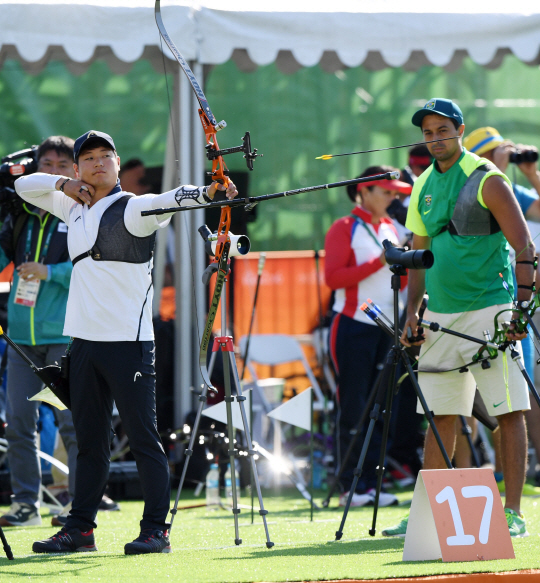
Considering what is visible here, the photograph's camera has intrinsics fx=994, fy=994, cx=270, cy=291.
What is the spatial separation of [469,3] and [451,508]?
13.8 feet

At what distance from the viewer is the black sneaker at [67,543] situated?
3.88m

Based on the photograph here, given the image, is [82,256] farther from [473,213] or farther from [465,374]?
[465,374]

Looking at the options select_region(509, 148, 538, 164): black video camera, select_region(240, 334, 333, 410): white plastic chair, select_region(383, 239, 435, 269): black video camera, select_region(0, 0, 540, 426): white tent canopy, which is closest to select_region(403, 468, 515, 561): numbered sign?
select_region(383, 239, 435, 269): black video camera

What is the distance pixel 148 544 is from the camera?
381cm

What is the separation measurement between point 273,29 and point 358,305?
75.3 inches

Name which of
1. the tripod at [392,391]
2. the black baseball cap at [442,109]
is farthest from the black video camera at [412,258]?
the black baseball cap at [442,109]

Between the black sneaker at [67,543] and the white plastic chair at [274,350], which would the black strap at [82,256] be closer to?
the black sneaker at [67,543]

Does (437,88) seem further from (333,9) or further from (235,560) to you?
(235,560)

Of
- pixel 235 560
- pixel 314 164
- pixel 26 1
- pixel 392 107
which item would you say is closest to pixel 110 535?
pixel 235 560

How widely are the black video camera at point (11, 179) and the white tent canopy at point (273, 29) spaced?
120 centimetres

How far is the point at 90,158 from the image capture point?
4004 millimetres

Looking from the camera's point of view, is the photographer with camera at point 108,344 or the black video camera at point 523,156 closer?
the photographer with camera at point 108,344

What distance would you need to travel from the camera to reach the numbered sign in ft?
11.4

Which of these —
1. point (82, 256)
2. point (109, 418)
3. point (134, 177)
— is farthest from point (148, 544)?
point (134, 177)
